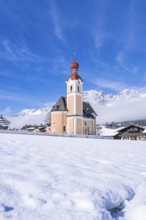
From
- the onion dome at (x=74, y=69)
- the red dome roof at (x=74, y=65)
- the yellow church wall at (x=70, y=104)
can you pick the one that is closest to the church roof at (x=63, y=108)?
the yellow church wall at (x=70, y=104)

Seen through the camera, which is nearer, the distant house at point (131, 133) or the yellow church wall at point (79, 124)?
the yellow church wall at point (79, 124)

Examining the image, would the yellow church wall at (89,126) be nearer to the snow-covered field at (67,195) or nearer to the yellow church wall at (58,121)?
the yellow church wall at (58,121)

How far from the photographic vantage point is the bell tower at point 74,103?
5191cm

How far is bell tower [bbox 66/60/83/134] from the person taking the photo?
51906 mm

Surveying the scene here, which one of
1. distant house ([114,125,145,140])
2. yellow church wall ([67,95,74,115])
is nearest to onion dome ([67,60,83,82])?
yellow church wall ([67,95,74,115])

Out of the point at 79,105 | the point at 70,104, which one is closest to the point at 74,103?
the point at 70,104

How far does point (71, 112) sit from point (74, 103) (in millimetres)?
2111

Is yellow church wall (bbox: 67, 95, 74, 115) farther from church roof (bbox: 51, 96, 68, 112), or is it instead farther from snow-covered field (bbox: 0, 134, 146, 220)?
snow-covered field (bbox: 0, 134, 146, 220)

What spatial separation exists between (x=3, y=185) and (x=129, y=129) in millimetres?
53943

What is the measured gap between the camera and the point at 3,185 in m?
3.45

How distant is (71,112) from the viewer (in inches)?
2073

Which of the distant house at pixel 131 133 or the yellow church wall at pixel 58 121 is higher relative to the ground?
the yellow church wall at pixel 58 121

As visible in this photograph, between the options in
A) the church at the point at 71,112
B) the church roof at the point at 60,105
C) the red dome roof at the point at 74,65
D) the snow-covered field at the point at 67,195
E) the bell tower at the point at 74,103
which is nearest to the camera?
the snow-covered field at the point at 67,195

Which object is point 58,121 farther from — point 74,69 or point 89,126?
point 74,69
